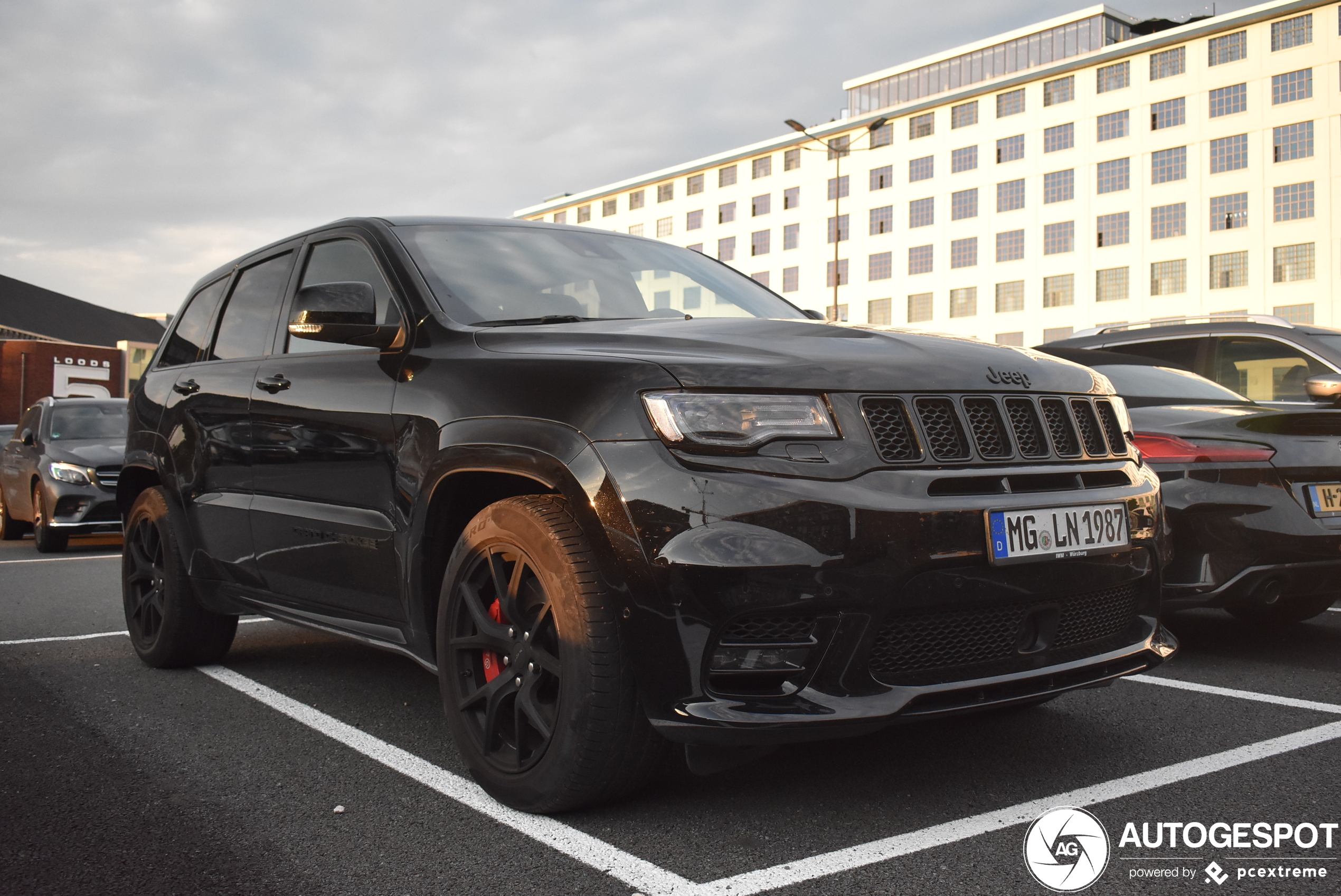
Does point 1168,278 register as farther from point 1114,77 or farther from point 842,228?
point 842,228

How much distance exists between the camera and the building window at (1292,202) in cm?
5016

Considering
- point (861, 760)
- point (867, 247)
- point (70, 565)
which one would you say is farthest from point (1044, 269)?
point (861, 760)

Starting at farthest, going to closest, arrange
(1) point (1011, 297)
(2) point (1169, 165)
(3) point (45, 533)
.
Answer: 1. (1) point (1011, 297)
2. (2) point (1169, 165)
3. (3) point (45, 533)

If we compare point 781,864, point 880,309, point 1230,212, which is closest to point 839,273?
point 880,309

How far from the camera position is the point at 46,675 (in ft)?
15.2

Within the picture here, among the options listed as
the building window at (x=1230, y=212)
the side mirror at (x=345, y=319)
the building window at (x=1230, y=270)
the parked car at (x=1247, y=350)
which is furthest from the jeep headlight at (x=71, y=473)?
the building window at (x=1230, y=212)

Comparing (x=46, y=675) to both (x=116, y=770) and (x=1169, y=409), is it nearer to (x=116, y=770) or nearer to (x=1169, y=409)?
(x=116, y=770)

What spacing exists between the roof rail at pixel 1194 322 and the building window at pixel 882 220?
5953 centimetres

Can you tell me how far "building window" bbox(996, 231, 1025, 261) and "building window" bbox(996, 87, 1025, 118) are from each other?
6.62 metres

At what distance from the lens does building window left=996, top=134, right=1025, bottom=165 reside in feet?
196

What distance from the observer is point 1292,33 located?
5112 cm

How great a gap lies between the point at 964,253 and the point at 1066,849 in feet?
205

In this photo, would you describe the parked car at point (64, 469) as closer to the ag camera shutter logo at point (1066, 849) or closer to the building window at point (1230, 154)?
the ag camera shutter logo at point (1066, 849)

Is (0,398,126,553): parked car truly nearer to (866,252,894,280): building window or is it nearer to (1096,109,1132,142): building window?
(1096,109,1132,142): building window
